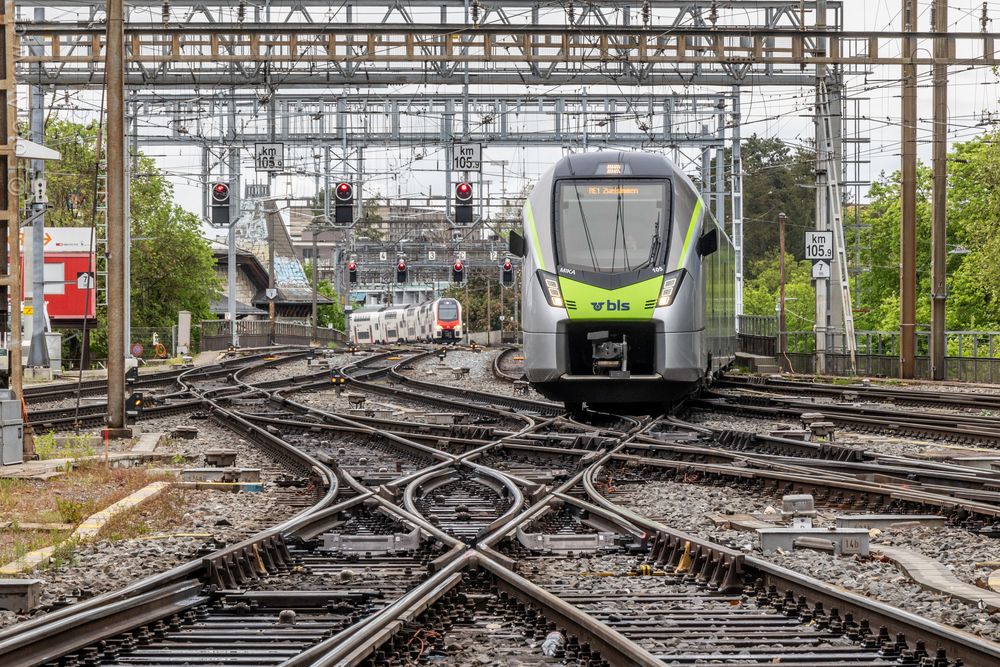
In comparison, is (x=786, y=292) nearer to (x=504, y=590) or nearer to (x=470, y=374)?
(x=470, y=374)

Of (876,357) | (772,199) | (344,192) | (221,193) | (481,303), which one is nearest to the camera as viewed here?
(876,357)

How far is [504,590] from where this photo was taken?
6.62 metres

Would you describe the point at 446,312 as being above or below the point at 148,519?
above

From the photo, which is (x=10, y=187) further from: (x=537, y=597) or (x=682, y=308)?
(x=537, y=597)

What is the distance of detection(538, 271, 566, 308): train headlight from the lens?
17.0 meters

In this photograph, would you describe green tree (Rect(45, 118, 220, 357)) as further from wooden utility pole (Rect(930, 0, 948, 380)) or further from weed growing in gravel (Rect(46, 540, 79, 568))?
weed growing in gravel (Rect(46, 540, 79, 568))

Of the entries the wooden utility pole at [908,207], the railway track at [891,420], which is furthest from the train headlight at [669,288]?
the wooden utility pole at [908,207]

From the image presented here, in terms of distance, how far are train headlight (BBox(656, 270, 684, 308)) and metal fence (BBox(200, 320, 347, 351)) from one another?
3587cm

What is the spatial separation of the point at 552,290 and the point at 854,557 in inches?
383

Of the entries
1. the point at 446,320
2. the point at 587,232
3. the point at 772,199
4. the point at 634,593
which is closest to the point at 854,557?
the point at 634,593

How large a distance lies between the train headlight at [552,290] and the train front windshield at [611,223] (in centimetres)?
23

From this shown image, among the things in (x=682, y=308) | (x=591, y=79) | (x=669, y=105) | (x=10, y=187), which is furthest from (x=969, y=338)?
(x=10, y=187)

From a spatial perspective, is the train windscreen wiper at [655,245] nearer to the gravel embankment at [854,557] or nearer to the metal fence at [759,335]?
the gravel embankment at [854,557]

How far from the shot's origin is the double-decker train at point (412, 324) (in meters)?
76.1
